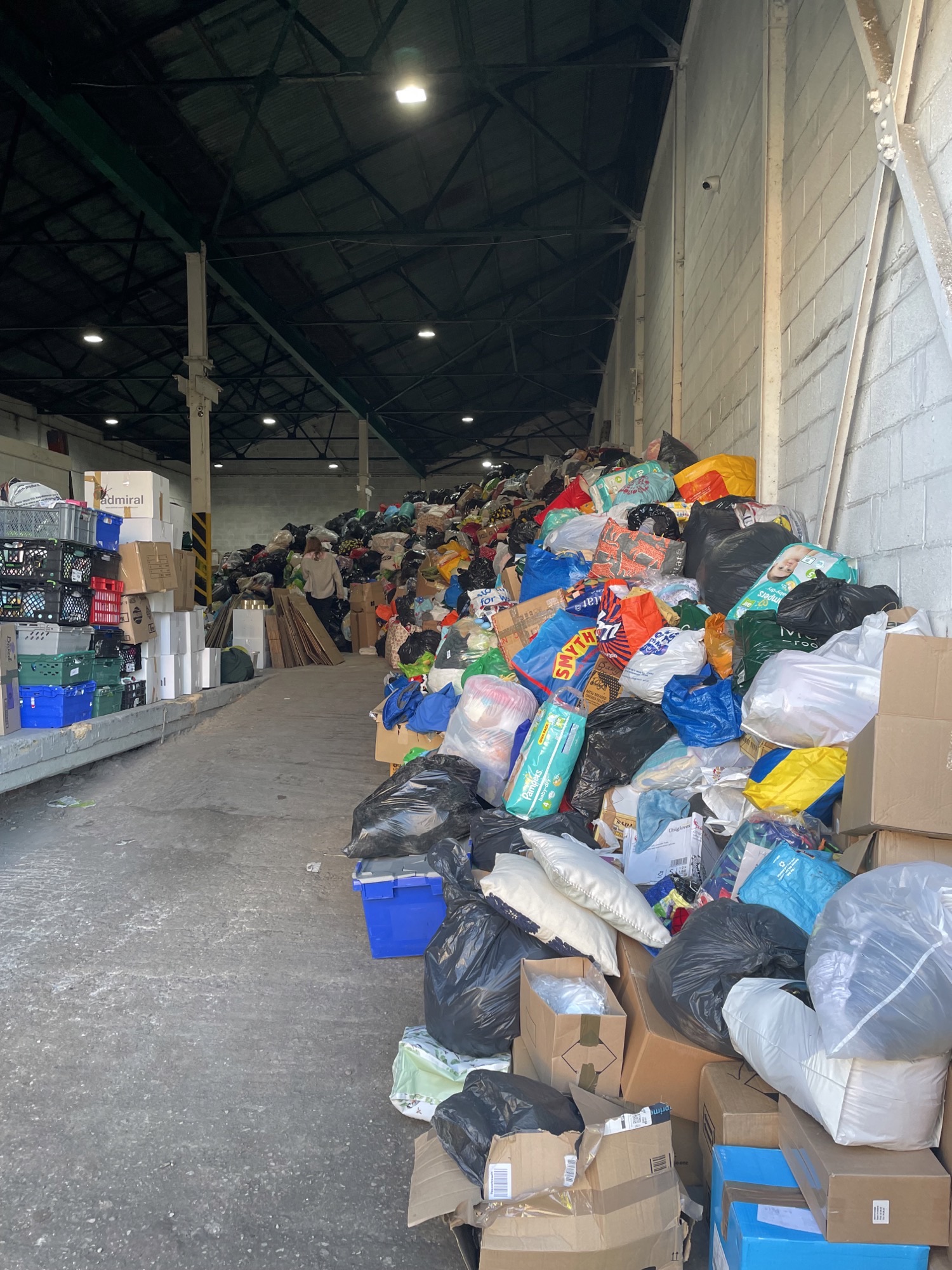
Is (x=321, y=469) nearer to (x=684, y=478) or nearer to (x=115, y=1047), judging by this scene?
(x=684, y=478)

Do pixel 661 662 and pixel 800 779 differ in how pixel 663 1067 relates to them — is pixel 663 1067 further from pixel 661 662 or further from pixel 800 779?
pixel 661 662

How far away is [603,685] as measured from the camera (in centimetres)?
346

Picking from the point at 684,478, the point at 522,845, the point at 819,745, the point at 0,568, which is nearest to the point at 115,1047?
the point at 522,845

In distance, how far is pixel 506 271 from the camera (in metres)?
11.2

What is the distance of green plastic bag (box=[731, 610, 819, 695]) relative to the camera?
2.61m

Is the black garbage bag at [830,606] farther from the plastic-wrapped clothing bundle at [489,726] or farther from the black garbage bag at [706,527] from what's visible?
the plastic-wrapped clothing bundle at [489,726]

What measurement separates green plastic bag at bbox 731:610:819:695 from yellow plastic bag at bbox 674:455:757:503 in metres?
1.44

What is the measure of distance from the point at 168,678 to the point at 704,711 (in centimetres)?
462

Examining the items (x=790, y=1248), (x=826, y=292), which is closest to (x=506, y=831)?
(x=790, y=1248)

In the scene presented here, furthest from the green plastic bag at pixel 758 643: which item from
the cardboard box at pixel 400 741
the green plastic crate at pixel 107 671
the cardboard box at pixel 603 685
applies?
the green plastic crate at pixel 107 671

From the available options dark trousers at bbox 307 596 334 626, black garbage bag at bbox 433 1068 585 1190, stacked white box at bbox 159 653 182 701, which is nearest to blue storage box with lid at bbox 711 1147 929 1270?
black garbage bag at bbox 433 1068 585 1190

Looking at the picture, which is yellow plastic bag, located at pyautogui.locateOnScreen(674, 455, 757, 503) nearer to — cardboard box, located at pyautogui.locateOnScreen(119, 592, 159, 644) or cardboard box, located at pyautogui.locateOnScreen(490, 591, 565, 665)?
cardboard box, located at pyautogui.locateOnScreen(490, 591, 565, 665)

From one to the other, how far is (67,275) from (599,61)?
684 centimetres

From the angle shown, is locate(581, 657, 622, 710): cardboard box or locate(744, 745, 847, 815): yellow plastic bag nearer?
locate(744, 745, 847, 815): yellow plastic bag
